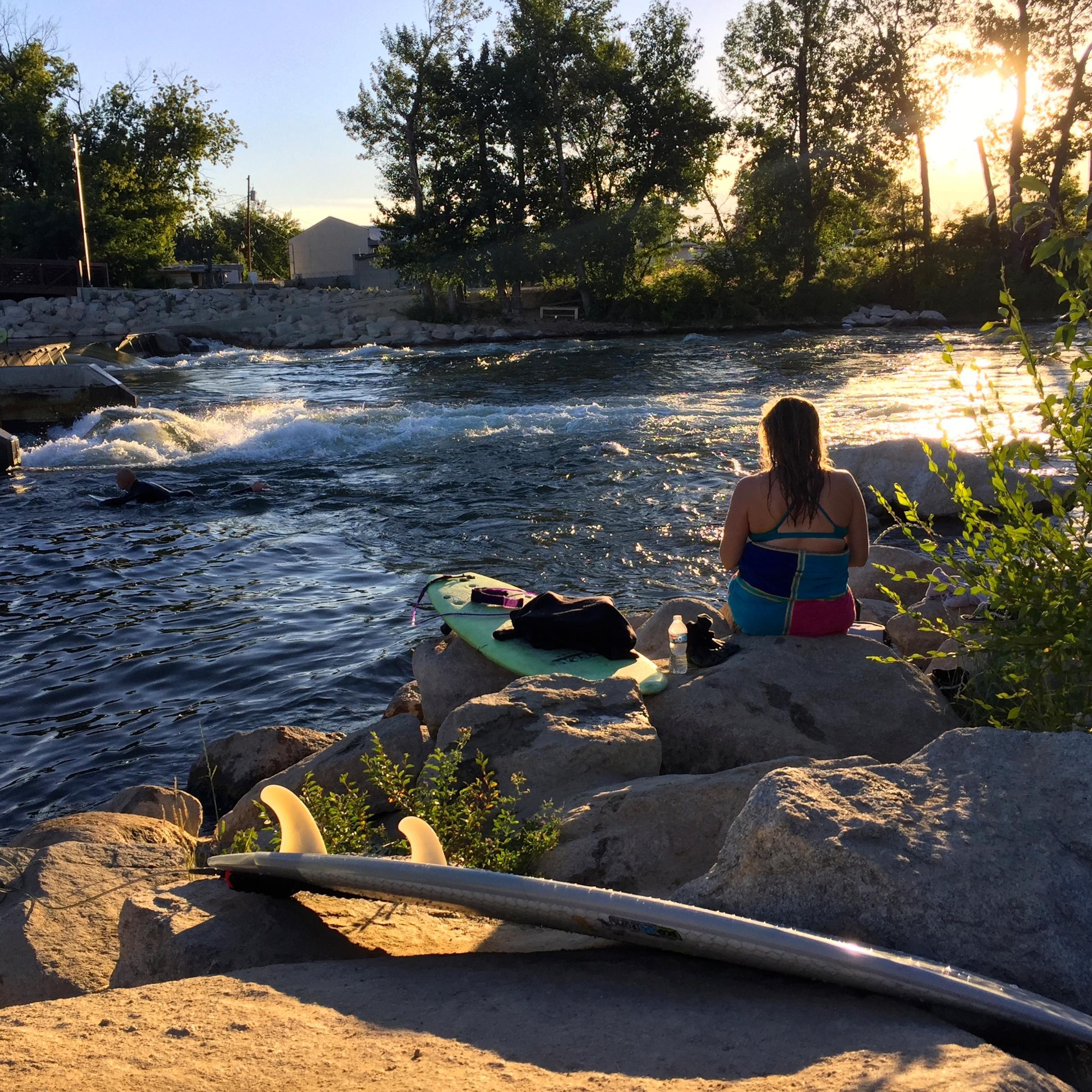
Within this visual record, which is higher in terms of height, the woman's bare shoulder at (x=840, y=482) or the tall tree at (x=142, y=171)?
the tall tree at (x=142, y=171)

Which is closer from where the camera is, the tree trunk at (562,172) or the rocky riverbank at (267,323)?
the rocky riverbank at (267,323)

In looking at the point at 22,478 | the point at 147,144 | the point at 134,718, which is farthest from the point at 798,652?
the point at 147,144

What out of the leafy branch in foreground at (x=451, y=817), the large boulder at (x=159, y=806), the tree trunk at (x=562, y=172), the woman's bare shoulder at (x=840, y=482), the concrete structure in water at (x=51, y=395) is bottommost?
the large boulder at (x=159, y=806)

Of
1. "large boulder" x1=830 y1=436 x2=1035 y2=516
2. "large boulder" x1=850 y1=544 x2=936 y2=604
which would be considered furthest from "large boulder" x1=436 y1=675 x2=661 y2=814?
"large boulder" x1=830 y1=436 x2=1035 y2=516

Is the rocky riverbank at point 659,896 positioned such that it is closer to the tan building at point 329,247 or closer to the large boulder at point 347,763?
the large boulder at point 347,763

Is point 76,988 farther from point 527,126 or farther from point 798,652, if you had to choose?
point 527,126

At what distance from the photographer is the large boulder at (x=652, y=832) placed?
139 inches

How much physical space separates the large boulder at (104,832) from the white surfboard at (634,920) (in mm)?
1350

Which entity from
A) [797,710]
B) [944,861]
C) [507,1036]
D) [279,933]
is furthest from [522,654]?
[507,1036]

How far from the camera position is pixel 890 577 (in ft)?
23.7

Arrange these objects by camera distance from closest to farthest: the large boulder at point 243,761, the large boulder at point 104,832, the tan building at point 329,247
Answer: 1. the large boulder at point 104,832
2. the large boulder at point 243,761
3. the tan building at point 329,247

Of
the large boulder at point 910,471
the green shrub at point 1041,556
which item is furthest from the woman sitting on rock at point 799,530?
the large boulder at point 910,471

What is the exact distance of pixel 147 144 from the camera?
54375 millimetres

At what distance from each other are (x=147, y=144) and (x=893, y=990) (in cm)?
6027
